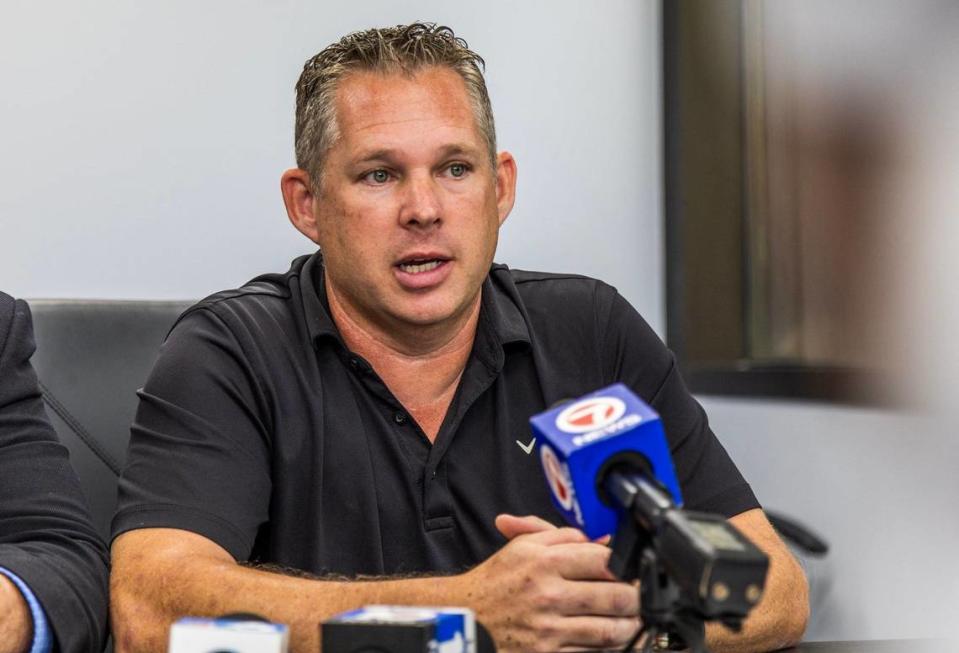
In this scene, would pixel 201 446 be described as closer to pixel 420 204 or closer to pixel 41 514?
pixel 41 514

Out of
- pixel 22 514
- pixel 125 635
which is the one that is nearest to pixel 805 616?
pixel 125 635

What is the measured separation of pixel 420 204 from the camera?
1.61 meters

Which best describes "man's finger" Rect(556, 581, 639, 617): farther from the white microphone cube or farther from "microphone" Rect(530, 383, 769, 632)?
the white microphone cube

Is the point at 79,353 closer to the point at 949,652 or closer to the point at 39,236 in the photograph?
the point at 39,236

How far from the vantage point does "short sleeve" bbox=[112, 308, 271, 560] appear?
1413mm

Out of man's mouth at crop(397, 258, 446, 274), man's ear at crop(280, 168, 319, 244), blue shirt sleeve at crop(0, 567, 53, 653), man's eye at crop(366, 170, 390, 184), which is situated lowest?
blue shirt sleeve at crop(0, 567, 53, 653)

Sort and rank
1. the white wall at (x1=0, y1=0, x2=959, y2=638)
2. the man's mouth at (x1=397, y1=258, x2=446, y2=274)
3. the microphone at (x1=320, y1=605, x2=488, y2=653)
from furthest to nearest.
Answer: the white wall at (x1=0, y1=0, x2=959, y2=638), the man's mouth at (x1=397, y1=258, x2=446, y2=274), the microphone at (x1=320, y1=605, x2=488, y2=653)

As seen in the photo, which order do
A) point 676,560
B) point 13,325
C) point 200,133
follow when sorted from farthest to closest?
point 200,133
point 13,325
point 676,560

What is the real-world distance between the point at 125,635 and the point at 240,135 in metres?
1.35

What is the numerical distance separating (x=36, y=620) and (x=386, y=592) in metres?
0.38

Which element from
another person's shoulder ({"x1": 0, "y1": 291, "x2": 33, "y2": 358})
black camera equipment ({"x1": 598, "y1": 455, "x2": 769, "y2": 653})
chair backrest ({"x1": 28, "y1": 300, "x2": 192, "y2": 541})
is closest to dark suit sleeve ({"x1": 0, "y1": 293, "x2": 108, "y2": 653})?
another person's shoulder ({"x1": 0, "y1": 291, "x2": 33, "y2": 358})

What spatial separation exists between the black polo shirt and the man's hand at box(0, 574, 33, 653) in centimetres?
17

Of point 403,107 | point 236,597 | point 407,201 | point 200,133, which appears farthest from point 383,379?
point 200,133

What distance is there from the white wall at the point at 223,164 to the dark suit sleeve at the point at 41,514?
0.80m
